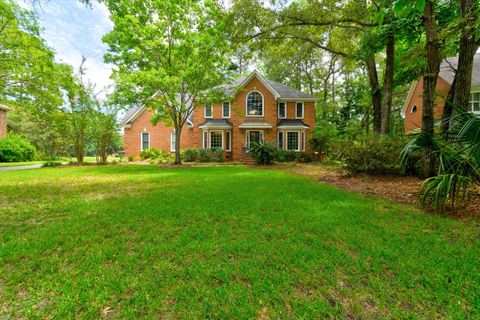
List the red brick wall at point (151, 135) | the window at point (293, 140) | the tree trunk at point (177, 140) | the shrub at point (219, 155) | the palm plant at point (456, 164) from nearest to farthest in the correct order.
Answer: the palm plant at point (456, 164) < the tree trunk at point (177, 140) < the shrub at point (219, 155) < the window at point (293, 140) < the red brick wall at point (151, 135)

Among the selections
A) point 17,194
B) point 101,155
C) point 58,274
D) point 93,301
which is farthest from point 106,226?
point 101,155

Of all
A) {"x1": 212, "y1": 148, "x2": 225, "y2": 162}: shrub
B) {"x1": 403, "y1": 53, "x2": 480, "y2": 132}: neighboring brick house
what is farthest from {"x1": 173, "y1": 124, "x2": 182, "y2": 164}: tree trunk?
{"x1": 403, "y1": 53, "x2": 480, "y2": 132}: neighboring brick house

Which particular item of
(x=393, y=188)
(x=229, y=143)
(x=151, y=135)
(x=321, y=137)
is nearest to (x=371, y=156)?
(x=393, y=188)

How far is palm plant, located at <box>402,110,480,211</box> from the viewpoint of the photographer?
3.58m

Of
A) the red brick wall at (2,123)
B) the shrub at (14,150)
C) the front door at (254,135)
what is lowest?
the shrub at (14,150)

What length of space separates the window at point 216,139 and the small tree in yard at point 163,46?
19.1ft

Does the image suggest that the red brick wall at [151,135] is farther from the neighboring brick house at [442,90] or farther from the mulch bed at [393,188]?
the neighboring brick house at [442,90]

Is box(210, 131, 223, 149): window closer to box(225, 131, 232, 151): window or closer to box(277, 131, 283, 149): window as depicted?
box(225, 131, 232, 151): window

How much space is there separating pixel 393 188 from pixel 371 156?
1832mm

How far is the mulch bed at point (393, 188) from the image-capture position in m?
4.00

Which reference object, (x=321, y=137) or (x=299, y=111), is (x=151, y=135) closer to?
(x=299, y=111)

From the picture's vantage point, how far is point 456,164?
3916 millimetres

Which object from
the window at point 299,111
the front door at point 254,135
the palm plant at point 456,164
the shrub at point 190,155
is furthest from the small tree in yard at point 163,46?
the palm plant at point 456,164

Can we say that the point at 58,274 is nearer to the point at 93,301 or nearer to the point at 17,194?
the point at 93,301
